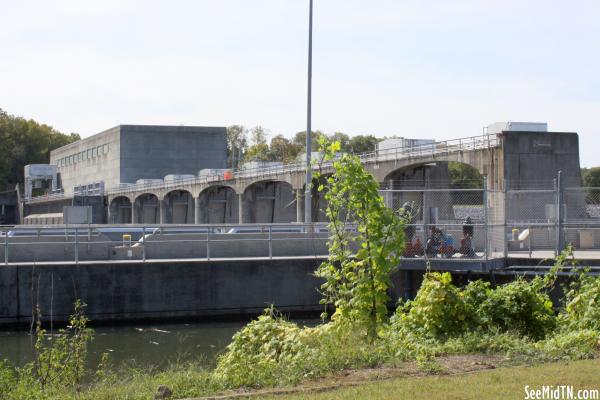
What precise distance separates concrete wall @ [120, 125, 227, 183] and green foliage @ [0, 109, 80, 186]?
35.5 meters

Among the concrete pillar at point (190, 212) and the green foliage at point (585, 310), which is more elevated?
the concrete pillar at point (190, 212)

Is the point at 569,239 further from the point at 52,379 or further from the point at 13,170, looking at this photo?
the point at 13,170

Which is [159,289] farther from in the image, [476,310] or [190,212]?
[190,212]

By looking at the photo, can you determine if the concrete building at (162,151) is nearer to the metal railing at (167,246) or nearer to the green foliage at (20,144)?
the green foliage at (20,144)

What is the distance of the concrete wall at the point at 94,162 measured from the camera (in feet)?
323

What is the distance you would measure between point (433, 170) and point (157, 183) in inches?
1570

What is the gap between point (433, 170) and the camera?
45469mm

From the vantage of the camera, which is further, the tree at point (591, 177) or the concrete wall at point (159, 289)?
the tree at point (591, 177)

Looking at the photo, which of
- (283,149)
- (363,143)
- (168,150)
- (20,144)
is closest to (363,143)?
(363,143)

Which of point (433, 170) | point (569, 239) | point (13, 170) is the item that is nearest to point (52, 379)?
point (569, 239)

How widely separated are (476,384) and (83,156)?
356 feet

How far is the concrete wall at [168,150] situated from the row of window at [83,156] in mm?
7093

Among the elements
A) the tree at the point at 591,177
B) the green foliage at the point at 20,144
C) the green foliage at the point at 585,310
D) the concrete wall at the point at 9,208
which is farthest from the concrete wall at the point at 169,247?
the green foliage at the point at 20,144

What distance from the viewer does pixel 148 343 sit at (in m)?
20.1
